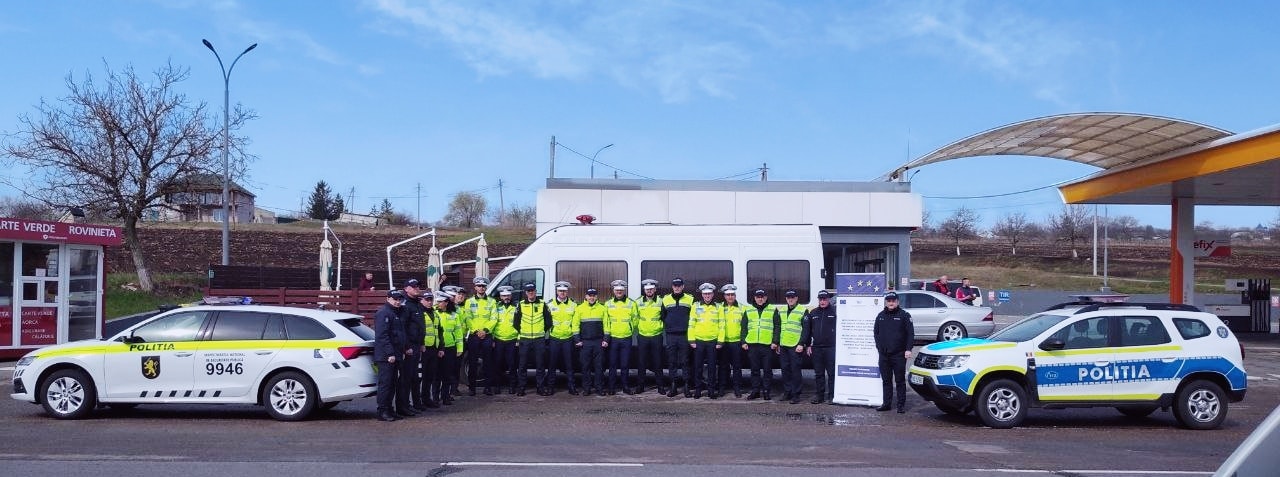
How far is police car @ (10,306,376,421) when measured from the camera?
11.5 metres

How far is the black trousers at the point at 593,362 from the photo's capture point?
14.6m

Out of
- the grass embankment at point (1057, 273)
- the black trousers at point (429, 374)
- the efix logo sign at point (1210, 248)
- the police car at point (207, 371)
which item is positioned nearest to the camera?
the police car at point (207, 371)

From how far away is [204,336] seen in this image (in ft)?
38.3

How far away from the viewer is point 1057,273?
65.4m

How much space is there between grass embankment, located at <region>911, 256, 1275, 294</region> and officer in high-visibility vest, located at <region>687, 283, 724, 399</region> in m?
45.5

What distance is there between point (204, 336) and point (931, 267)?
5850 cm

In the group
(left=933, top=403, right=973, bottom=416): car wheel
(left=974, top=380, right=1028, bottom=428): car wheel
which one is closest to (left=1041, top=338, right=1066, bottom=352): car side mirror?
(left=974, top=380, right=1028, bottom=428): car wheel

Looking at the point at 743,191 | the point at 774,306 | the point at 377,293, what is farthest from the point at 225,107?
the point at 774,306

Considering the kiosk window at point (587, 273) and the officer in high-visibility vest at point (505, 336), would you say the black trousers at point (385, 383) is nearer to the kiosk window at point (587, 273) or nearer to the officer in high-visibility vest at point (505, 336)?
the officer in high-visibility vest at point (505, 336)

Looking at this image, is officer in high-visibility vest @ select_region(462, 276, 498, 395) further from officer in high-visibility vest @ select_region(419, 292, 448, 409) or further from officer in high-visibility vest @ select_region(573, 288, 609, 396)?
officer in high-visibility vest @ select_region(573, 288, 609, 396)

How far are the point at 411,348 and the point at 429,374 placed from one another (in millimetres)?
1074

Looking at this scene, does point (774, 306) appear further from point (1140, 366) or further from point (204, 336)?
point (204, 336)

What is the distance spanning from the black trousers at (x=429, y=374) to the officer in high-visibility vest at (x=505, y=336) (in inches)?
48.5

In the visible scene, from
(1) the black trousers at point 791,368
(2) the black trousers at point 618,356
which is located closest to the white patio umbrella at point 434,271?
(2) the black trousers at point 618,356
